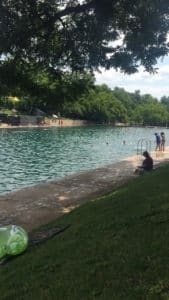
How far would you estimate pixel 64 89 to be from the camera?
15.7 m

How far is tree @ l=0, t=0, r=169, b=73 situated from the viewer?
1232 centimetres

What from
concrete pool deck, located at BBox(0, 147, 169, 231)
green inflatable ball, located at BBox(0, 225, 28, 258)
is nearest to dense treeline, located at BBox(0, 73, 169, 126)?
concrete pool deck, located at BBox(0, 147, 169, 231)

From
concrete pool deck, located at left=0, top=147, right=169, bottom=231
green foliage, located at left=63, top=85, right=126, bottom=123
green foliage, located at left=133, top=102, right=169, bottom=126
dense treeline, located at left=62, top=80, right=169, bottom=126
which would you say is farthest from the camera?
green foliage, located at left=133, top=102, right=169, bottom=126

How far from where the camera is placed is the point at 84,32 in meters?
13.5

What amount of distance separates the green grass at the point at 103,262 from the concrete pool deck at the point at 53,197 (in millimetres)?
3519

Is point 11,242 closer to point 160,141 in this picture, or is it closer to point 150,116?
point 160,141

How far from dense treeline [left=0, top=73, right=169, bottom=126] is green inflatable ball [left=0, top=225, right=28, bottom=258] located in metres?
8.53

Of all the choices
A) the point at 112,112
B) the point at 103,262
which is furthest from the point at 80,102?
the point at 112,112

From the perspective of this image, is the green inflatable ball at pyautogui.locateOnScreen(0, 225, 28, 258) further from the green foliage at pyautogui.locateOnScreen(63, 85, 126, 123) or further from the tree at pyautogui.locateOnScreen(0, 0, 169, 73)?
the green foliage at pyautogui.locateOnScreen(63, 85, 126, 123)

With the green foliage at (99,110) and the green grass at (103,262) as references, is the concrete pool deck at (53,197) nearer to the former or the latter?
the green grass at (103,262)

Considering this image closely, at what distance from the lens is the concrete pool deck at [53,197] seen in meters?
11.6

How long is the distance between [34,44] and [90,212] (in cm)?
707

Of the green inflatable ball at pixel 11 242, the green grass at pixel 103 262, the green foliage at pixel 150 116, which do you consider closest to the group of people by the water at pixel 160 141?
the green grass at pixel 103 262

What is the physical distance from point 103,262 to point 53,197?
30.8 ft
